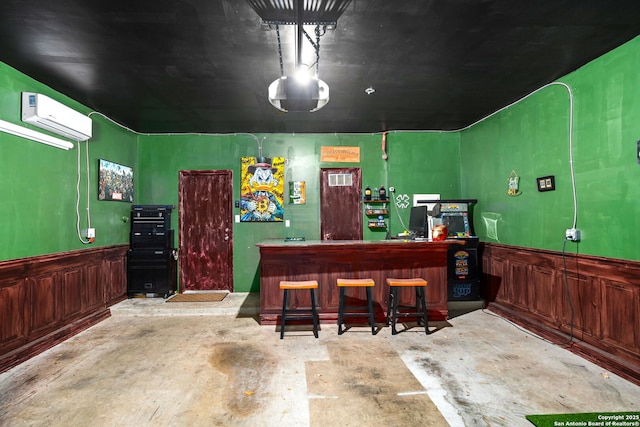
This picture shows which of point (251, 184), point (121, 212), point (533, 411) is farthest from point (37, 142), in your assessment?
point (533, 411)

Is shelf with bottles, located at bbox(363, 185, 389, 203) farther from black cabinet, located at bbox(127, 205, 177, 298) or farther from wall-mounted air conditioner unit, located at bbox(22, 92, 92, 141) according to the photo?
wall-mounted air conditioner unit, located at bbox(22, 92, 92, 141)

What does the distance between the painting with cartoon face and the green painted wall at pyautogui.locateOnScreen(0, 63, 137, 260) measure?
2249 mm

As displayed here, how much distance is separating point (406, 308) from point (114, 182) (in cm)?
505

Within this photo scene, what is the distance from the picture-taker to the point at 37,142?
3604 mm

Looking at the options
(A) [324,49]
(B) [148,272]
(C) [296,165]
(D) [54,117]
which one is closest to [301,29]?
(A) [324,49]

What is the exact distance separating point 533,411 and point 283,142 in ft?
17.2

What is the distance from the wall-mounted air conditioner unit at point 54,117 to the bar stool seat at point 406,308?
451 centimetres

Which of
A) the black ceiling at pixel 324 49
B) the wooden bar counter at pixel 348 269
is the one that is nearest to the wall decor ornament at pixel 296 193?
the black ceiling at pixel 324 49

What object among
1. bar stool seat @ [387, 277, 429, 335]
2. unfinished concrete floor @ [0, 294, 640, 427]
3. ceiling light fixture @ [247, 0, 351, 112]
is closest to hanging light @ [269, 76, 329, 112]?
ceiling light fixture @ [247, 0, 351, 112]

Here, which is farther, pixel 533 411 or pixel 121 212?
pixel 121 212

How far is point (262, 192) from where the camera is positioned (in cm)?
592

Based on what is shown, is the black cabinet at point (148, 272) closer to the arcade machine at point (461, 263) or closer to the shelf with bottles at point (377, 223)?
the shelf with bottles at point (377, 223)

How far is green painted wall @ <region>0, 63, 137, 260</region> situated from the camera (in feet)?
10.6

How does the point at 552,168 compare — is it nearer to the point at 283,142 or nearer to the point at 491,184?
the point at 491,184
